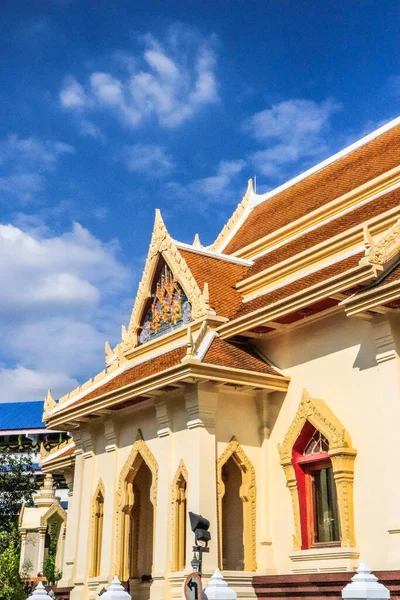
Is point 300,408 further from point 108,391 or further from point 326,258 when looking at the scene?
point 108,391

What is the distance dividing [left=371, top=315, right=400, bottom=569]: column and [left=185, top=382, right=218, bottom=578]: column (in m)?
2.70

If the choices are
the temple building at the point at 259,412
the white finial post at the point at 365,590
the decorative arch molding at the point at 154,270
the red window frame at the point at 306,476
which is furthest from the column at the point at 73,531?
the white finial post at the point at 365,590

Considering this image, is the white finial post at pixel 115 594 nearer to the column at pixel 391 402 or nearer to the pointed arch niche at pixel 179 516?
the column at pixel 391 402

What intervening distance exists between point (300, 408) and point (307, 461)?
79cm

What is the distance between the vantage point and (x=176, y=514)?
38.4ft

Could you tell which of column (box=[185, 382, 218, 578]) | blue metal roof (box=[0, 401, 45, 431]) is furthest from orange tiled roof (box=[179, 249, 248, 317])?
blue metal roof (box=[0, 401, 45, 431])

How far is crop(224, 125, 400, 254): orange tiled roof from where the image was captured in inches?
554

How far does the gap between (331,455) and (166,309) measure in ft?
15.7

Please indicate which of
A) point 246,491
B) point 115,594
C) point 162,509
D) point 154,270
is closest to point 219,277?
point 154,270

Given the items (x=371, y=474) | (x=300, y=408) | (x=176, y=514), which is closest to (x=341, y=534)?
(x=371, y=474)

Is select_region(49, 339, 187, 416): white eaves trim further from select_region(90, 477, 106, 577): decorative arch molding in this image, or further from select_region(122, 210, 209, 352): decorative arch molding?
select_region(90, 477, 106, 577): decorative arch molding

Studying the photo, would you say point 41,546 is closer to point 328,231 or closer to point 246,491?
point 246,491

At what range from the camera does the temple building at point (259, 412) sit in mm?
10133

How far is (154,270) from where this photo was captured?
1455 cm
